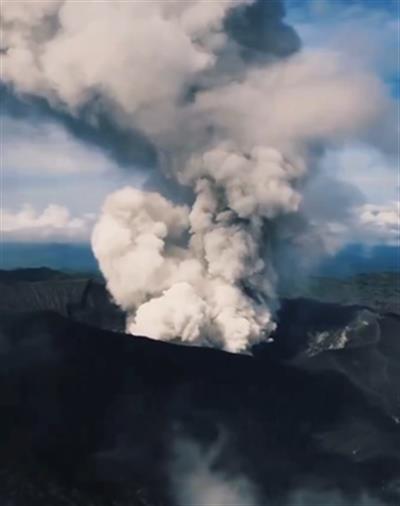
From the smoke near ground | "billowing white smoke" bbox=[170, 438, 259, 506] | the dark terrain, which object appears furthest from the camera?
the smoke near ground

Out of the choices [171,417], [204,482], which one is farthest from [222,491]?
[171,417]

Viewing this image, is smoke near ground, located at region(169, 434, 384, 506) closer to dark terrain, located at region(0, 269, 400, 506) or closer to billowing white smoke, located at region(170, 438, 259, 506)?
billowing white smoke, located at region(170, 438, 259, 506)

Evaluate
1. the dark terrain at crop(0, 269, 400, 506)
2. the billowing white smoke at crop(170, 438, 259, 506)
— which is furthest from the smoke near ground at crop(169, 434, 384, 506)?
the dark terrain at crop(0, 269, 400, 506)

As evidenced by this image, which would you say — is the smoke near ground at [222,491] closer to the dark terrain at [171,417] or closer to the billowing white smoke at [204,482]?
the billowing white smoke at [204,482]

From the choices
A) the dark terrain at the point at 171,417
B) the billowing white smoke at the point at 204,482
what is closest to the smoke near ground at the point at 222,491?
the billowing white smoke at the point at 204,482

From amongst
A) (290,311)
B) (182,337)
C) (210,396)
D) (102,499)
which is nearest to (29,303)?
(182,337)

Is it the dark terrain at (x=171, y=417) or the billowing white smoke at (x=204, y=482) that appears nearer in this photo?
the dark terrain at (x=171, y=417)

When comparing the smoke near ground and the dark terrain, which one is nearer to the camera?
the dark terrain

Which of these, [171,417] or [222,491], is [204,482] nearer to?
[222,491]
